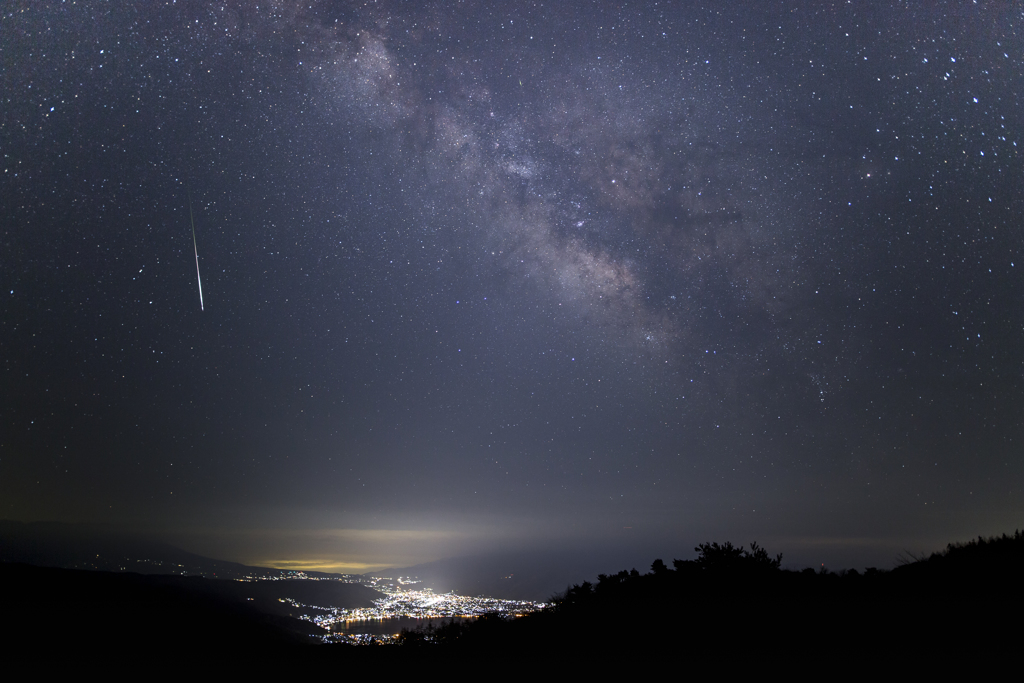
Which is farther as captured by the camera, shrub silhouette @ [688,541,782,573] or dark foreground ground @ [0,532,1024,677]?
shrub silhouette @ [688,541,782,573]

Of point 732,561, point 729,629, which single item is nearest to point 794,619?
point 729,629

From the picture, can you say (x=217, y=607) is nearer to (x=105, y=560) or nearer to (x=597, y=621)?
(x=597, y=621)

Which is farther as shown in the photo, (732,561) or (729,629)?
(732,561)

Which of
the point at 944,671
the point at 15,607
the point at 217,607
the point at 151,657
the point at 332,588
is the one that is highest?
the point at 944,671

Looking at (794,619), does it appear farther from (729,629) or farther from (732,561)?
(732,561)

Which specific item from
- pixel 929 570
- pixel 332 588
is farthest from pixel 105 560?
pixel 929 570

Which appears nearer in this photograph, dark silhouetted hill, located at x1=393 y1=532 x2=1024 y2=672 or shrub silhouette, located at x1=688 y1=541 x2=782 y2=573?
dark silhouetted hill, located at x1=393 y1=532 x2=1024 y2=672

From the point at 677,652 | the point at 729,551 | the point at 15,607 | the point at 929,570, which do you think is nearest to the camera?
the point at 677,652

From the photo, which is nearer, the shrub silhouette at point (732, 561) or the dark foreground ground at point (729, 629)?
the dark foreground ground at point (729, 629)
